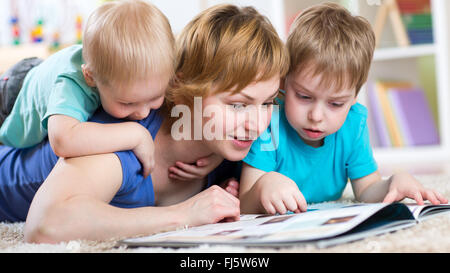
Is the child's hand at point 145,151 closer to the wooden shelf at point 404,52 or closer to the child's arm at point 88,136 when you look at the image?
the child's arm at point 88,136

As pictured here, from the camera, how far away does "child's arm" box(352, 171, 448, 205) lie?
100 cm

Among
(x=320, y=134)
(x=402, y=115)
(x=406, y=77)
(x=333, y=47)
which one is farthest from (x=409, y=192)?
(x=406, y=77)

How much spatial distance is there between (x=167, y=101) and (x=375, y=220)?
0.55 m

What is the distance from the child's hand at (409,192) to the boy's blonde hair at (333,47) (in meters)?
0.23

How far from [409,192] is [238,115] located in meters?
0.38

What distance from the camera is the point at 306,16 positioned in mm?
1174

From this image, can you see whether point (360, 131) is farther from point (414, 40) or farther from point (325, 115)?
point (414, 40)

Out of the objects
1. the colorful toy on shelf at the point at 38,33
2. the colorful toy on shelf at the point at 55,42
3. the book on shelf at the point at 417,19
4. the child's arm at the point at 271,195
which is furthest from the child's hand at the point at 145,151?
the colorful toy on shelf at the point at 38,33

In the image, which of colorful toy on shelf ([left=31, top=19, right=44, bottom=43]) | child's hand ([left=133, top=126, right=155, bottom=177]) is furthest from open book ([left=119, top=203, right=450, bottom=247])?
colorful toy on shelf ([left=31, top=19, right=44, bottom=43])

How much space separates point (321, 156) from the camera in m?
1.21

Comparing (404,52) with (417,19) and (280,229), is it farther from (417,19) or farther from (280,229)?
(280,229)

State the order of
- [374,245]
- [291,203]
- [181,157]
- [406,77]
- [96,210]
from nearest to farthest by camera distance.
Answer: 1. [374,245]
2. [96,210]
3. [291,203]
4. [181,157]
5. [406,77]

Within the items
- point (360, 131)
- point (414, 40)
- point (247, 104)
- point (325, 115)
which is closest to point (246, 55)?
point (247, 104)

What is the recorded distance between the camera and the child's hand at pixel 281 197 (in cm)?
93
